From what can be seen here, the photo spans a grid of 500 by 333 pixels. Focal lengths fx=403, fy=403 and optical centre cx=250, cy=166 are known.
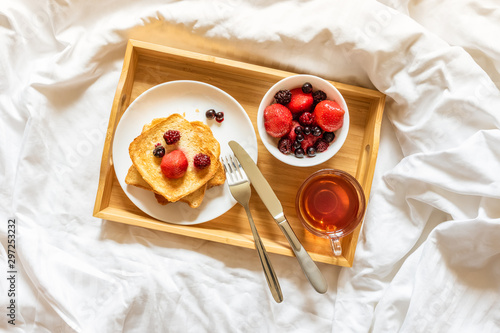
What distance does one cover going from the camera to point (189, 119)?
1.62 metres

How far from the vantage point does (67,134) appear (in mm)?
1659

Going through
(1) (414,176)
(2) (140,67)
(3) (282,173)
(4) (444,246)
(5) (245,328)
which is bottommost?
(5) (245,328)

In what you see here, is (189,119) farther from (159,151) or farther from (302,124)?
(302,124)

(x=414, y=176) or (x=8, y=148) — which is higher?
(x=414, y=176)

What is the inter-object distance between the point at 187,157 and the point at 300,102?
1.58 ft

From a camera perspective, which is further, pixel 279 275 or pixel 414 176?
pixel 279 275

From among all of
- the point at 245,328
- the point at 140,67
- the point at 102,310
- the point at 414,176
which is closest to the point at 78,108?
the point at 140,67

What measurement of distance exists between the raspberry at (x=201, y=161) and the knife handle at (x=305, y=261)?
357mm

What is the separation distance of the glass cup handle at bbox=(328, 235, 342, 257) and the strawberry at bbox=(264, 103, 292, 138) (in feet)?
1.42

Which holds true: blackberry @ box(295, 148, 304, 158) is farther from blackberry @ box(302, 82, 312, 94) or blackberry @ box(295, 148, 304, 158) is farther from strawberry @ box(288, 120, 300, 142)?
blackberry @ box(302, 82, 312, 94)

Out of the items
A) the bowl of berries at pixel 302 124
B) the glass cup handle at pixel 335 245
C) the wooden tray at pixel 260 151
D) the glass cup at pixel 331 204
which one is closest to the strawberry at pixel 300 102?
the bowl of berries at pixel 302 124

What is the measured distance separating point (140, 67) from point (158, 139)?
323 millimetres

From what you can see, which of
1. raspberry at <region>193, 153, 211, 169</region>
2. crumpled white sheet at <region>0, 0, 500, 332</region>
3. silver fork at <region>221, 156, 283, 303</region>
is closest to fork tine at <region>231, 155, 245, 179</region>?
silver fork at <region>221, 156, 283, 303</region>

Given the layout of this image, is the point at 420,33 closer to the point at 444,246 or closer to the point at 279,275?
the point at 444,246
